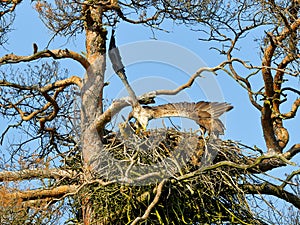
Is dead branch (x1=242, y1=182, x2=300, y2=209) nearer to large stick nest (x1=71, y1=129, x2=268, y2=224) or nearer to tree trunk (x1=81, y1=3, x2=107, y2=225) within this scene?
large stick nest (x1=71, y1=129, x2=268, y2=224)

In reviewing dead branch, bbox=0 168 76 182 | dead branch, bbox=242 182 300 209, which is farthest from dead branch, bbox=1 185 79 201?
dead branch, bbox=242 182 300 209

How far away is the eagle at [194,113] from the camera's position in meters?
4.04

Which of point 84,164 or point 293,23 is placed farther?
point 293,23

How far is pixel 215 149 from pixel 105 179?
28.1 inches

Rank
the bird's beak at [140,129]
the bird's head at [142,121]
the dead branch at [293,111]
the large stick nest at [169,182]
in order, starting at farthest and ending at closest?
the dead branch at [293,111] < the bird's head at [142,121] < the bird's beak at [140,129] < the large stick nest at [169,182]

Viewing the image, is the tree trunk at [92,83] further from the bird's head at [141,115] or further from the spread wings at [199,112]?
the spread wings at [199,112]

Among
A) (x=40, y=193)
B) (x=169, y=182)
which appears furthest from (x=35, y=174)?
(x=169, y=182)

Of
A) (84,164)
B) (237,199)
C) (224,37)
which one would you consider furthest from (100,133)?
(224,37)

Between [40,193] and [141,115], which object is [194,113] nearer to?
[141,115]

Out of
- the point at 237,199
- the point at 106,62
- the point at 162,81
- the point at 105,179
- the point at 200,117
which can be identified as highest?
the point at 106,62

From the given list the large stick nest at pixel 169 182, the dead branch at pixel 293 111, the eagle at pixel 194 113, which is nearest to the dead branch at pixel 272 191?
the large stick nest at pixel 169 182

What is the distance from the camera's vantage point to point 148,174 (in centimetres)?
348

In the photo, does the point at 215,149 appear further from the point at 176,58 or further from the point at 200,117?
the point at 176,58

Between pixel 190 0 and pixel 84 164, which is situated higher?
pixel 190 0
